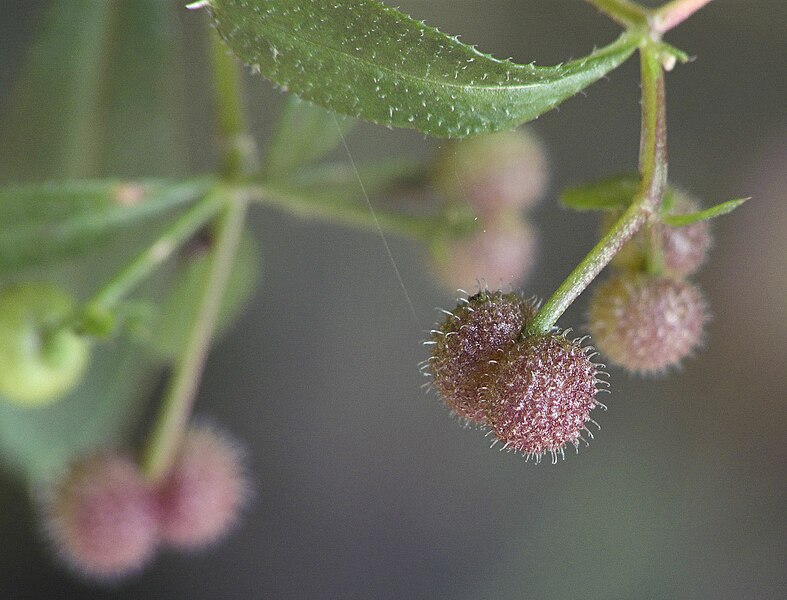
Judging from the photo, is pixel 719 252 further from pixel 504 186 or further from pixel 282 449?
pixel 282 449

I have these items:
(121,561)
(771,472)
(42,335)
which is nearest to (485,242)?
(42,335)

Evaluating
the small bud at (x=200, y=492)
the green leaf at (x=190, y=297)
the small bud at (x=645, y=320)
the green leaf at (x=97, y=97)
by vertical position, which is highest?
the small bud at (x=645, y=320)

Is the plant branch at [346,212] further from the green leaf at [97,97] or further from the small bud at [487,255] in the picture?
the green leaf at [97,97]

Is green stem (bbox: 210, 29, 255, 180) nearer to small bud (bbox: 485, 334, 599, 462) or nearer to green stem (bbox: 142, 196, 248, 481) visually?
green stem (bbox: 142, 196, 248, 481)

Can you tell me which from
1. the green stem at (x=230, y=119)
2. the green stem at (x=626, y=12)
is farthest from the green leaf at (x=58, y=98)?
the green stem at (x=626, y=12)

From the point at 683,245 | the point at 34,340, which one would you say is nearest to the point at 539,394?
the point at 683,245

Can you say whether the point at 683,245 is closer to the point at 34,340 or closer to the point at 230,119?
the point at 230,119

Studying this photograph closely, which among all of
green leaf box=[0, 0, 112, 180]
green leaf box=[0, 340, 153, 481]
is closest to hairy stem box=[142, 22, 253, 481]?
green leaf box=[0, 0, 112, 180]
